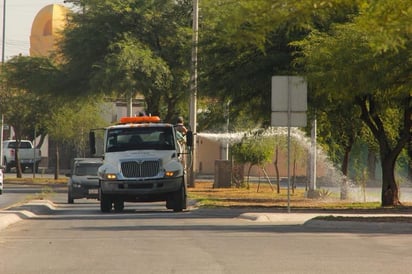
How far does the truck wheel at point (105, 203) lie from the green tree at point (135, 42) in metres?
18.9

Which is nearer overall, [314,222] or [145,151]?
[314,222]

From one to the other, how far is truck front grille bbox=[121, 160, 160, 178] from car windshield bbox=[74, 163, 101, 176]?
9615 mm

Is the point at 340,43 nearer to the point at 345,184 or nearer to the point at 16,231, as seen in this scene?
the point at 16,231

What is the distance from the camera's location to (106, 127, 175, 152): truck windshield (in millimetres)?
29781

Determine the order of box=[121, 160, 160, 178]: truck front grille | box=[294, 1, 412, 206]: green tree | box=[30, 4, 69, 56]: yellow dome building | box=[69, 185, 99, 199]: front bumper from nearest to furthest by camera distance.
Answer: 1. box=[294, 1, 412, 206]: green tree
2. box=[121, 160, 160, 178]: truck front grille
3. box=[69, 185, 99, 199]: front bumper
4. box=[30, 4, 69, 56]: yellow dome building

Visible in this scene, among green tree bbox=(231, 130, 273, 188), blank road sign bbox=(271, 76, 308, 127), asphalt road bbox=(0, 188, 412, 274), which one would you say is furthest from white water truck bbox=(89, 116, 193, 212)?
green tree bbox=(231, 130, 273, 188)

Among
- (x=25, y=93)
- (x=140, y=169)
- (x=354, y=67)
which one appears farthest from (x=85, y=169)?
(x=25, y=93)

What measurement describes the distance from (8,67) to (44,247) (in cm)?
3750

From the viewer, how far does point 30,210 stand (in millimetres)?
29953

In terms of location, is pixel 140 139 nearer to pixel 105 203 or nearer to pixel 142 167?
pixel 142 167

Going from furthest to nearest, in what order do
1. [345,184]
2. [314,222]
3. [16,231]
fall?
[345,184], [314,222], [16,231]

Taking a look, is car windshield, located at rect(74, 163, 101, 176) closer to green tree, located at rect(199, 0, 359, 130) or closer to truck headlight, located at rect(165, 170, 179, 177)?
green tree, located at rect(199, 0, 359, 130)

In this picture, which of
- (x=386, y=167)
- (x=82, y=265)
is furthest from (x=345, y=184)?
(x=82, y=265)

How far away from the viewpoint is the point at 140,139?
2989 cm
